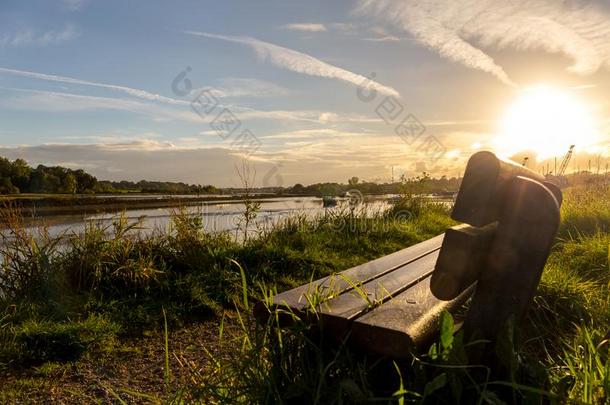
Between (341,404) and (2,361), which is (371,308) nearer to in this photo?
(341,404)

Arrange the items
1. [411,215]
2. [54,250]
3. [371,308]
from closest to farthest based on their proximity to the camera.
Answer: [371,308]
[54,250]
[411,215]

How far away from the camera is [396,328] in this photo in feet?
4.90

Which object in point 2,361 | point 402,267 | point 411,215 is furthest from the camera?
point 411,215

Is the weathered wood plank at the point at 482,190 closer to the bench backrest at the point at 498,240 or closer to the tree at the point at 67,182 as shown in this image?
the bench backrest at the point at 498,240

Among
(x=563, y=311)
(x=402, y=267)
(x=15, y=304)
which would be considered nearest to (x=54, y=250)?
(x=15, y=304)

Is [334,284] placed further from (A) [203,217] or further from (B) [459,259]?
(A) [203,217]

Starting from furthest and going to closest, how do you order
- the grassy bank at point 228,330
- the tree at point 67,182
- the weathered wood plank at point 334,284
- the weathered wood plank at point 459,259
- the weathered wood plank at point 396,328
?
the tree at point 67,182 → the weathered wood plank at point 334,284 → the grassy bank at point 228,330 → the weathered wood plank at point 396,328 → the weathered wood plank at point 459,259

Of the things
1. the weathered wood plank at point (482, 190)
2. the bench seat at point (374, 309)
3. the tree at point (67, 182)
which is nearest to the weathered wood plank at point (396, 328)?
the bench seat at point (374, 309)

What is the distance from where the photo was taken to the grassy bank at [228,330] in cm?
160

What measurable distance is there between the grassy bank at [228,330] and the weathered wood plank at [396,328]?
0.06m

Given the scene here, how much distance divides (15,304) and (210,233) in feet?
9.63

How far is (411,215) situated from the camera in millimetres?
11375

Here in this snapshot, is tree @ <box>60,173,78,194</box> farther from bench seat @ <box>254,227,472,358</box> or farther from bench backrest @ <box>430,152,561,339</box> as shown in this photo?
bench backrest @ <box>430,152,561,339</box>

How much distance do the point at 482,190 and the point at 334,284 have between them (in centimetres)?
97
